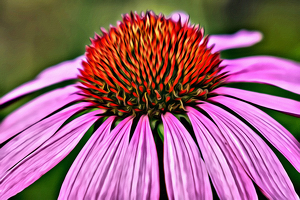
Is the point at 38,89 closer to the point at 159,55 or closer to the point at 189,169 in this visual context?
the point at 159,55

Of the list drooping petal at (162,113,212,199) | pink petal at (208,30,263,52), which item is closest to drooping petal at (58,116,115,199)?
drooping petal at (162,113,212,199)

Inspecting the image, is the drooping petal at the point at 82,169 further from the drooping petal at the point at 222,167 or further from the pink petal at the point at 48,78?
the pink petal at the point at 48,78

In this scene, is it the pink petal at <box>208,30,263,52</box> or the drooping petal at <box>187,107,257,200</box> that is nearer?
the drooping petal at <box>187,107,257,200</box>

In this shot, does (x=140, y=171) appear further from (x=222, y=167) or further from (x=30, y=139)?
(x=30, y=139)

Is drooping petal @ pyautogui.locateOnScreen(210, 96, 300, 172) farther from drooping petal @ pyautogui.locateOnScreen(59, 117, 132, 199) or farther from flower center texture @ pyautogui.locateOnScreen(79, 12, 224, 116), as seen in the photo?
drooping petal @ pyautogui.locateOnScreen(59, 117, 132, 199)

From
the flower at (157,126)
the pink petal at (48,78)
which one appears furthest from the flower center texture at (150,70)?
the pink petal at (48,78)

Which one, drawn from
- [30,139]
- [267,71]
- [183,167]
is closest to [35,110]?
[30,139]
